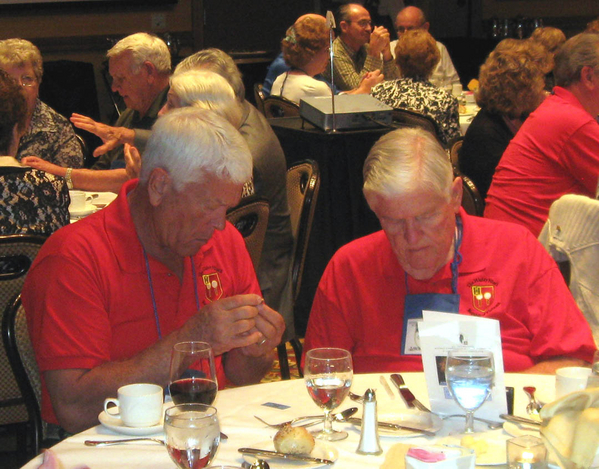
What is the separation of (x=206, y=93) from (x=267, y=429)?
2182 millimetres

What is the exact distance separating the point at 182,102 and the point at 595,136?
1.88 meters

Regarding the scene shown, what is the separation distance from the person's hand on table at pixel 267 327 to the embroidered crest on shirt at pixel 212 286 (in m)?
0.19

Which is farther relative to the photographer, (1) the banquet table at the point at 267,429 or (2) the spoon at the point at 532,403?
(2) the spoon at the point at 532,403

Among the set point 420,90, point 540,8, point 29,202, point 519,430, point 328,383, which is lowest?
point 519,430

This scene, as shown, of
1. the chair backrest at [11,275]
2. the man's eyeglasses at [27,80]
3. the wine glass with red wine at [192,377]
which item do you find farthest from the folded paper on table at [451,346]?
the man's eyeglasses at [27,80]

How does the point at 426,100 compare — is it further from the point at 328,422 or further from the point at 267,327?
the point at 328,422

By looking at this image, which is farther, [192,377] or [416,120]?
[416,120]

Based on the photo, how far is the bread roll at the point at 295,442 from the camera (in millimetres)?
1532

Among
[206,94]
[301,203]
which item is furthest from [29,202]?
[301,203]

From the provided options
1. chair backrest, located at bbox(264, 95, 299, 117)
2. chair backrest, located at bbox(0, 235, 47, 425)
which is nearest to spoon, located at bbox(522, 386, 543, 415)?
chair backrest, located at bbox(0, 235, 47, 425)

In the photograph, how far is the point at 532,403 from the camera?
1.76 metres

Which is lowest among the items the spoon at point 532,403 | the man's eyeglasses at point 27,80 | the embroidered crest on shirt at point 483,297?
the spoon at point 532,403

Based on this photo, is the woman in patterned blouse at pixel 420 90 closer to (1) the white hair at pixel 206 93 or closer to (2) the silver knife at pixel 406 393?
(1) the white hair at pixel 206 93

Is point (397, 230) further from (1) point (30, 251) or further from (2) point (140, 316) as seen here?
(1) point (30, 251)
